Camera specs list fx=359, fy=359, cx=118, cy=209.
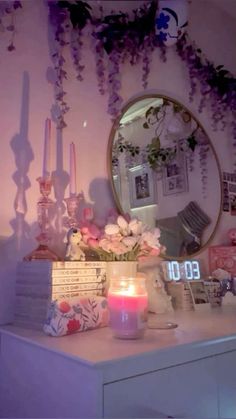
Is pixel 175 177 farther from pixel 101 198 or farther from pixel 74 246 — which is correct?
pixel 74 246

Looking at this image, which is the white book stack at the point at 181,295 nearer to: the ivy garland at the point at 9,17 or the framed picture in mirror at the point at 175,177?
the framed picture in mirror at the point at 175,177

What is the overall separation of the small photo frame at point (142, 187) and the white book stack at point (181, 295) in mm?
317

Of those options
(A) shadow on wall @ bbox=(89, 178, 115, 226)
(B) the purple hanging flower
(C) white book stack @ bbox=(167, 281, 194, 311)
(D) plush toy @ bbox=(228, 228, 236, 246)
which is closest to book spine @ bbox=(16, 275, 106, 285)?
(A) shadow on wall @ bbox=(89, 178, 115, 226)

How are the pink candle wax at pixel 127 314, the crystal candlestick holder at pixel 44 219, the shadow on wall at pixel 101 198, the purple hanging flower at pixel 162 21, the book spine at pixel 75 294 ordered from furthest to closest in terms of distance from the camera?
1. the purple hanging flower at pixel 162 21
2. the shadow on wall at pixel 101 198
3. the crystal candlestick holder at pixel 44 219
4. the book spine at pixel 75 294
5. the pink candle wax at pixel 127 314

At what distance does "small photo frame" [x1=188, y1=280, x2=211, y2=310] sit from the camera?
4.19 feet

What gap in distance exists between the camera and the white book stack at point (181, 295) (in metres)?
1.26

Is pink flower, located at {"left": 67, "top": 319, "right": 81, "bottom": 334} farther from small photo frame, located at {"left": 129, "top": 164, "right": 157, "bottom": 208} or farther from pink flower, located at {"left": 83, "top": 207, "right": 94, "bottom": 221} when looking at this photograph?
small photo frame, located at {"left": 129, "top": 164, "right": 157, "bottom": 208}

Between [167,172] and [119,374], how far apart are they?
95cm

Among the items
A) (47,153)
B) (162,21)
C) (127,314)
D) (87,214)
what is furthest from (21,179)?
(162,21)

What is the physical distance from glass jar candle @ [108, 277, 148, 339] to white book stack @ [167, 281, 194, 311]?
0.43 meters

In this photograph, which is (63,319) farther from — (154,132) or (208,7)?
(208,7)

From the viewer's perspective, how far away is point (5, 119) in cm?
110

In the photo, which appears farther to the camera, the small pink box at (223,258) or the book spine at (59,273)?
the small pink box at (223,258)

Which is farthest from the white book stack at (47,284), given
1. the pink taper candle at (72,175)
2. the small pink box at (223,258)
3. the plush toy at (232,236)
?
the plush toy at (232,236)
